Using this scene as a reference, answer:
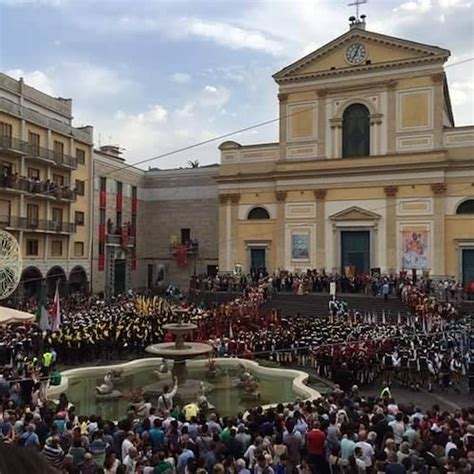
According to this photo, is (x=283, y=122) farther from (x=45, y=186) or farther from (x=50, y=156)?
(x=45, y=186)

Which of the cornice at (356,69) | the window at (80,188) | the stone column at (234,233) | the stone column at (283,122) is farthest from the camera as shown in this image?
the stone column at (234,233)

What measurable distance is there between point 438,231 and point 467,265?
2856 mm

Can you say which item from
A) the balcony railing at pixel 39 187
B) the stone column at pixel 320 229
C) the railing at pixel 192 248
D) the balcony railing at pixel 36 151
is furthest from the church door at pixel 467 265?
the balcony railing at pixel 36 151

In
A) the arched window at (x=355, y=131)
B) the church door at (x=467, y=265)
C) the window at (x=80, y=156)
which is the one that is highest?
the arched window at (x=355, y=131)

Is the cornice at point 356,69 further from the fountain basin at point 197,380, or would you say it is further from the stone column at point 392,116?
the fountain basin at point 197,380

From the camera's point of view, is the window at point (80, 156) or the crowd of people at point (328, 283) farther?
the window at point (80, 156)

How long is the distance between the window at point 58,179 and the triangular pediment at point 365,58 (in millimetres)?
17439

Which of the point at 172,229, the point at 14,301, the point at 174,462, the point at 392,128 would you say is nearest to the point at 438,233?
the point at 392,128

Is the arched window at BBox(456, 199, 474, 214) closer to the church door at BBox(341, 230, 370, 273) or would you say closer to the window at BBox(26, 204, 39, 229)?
the church door at BBox(341, 230, 370, 273)

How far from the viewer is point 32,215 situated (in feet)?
125

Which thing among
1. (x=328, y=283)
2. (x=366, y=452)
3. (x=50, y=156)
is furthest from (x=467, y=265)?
(x=366, y=452)

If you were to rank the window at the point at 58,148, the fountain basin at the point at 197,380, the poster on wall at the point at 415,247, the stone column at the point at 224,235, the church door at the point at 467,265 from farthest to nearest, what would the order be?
the stone column at the point at 224,235, the window at the point at 58,148, the poster on wall at the point at 415,247, the church door at the point at 467,265, the fountain basin at the point at 197,380

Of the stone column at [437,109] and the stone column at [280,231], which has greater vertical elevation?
the stone column at [437,109]

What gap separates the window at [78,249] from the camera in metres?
42.4
